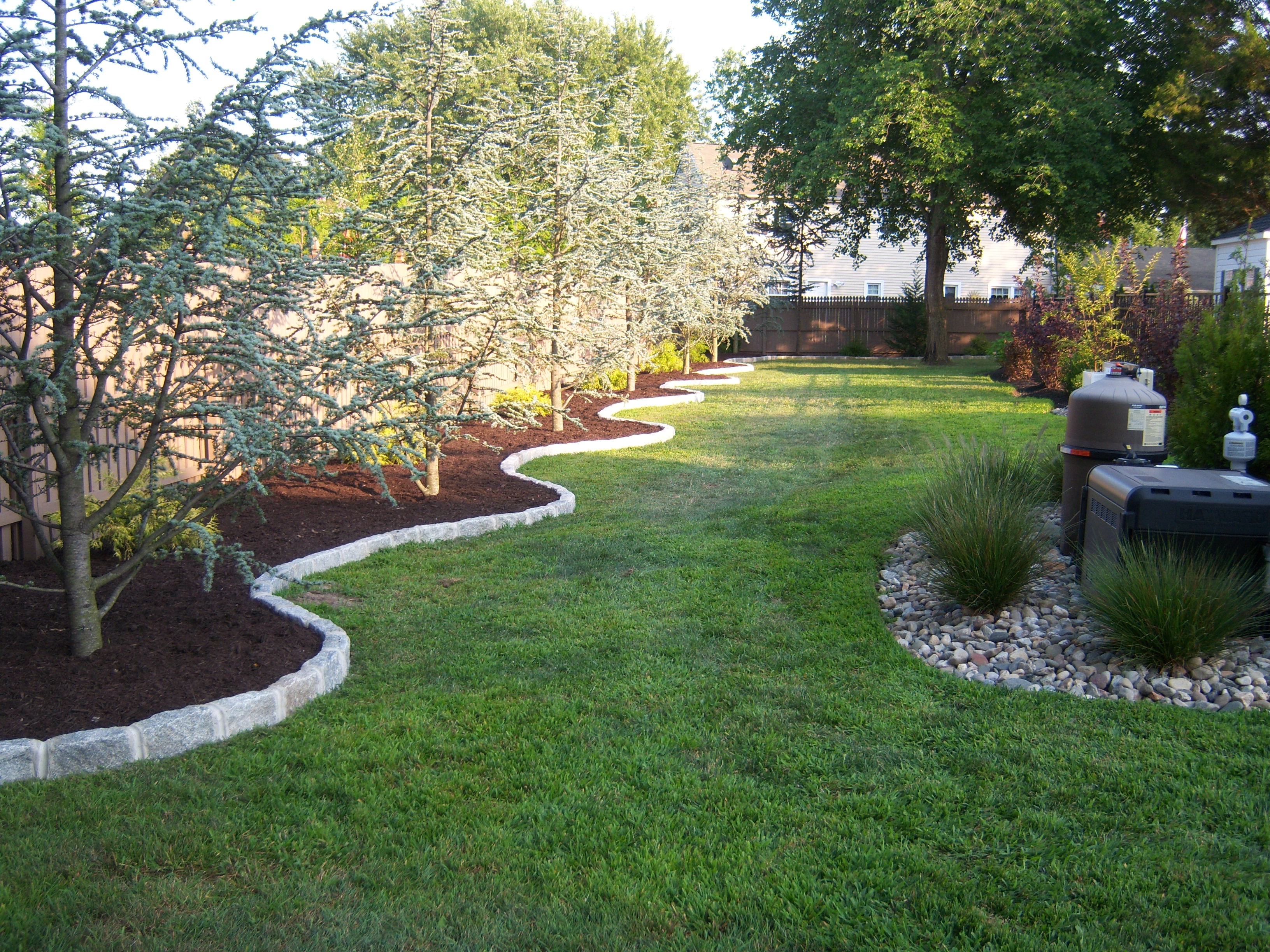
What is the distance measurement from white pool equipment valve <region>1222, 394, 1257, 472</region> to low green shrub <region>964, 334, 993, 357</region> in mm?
26344

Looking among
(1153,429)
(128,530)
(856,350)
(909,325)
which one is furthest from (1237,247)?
(128,530)

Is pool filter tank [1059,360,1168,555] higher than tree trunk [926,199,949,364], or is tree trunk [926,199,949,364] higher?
tree trunk [926,199,949,364]

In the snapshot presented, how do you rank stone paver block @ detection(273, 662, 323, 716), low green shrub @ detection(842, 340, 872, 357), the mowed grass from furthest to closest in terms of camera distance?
low green shrub @ detection(842, 340, 872, 357)
stone paver block @ detection(273, 662, 323, 716)
the mowed grass

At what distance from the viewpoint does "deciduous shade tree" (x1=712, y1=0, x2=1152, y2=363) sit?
20969 millimetres

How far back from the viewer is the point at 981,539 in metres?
5.00

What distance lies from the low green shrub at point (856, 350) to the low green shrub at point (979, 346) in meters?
3.16

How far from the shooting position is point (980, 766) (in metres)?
3.40

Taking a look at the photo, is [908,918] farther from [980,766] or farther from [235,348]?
[235,348]

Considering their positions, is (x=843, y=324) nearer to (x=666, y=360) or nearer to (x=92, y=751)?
(x=666, y=360)

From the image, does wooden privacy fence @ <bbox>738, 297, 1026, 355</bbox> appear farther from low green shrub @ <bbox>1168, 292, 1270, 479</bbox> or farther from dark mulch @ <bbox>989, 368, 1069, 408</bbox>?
low green shrub @ <bbox>1168, 292, 1270, 479</bbox>

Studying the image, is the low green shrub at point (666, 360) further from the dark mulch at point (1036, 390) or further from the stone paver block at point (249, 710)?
the stone paver block at point (249, 710)

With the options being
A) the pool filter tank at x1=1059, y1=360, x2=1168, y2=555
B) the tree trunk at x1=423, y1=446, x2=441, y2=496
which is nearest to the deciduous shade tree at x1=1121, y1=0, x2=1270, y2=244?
the pool filter tank at x1=1059, y1=360, x2=1168, y2=555

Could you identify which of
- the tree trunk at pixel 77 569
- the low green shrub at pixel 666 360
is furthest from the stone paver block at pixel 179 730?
the low green shrub at pixel 666 360

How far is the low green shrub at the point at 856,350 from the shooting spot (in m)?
31.0
